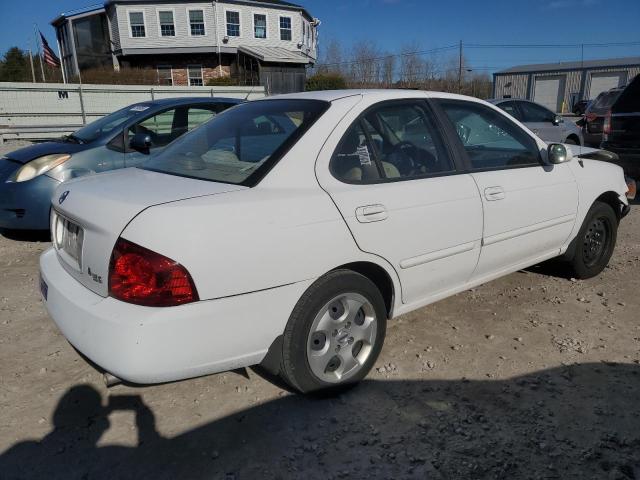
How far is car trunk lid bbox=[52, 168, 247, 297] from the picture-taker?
2244 mm

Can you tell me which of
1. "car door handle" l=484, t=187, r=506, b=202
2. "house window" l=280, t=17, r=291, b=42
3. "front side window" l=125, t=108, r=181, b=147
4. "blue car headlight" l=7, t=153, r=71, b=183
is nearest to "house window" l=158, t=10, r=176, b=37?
"house window" l=280, t=17, r=291, b=42

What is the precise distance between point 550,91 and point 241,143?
54.2 meters

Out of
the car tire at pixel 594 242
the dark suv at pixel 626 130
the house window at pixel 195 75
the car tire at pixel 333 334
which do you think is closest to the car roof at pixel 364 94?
the car tire at pixel 333 334

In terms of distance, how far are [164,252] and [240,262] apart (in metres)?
0.32

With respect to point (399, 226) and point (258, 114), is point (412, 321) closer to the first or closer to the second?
point (399, 226)

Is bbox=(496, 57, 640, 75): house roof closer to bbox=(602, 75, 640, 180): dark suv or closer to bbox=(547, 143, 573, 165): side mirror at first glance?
bbox=(602, 75, 640, 180): dark suv

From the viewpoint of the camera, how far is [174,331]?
211cm

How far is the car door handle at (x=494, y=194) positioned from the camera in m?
3.26

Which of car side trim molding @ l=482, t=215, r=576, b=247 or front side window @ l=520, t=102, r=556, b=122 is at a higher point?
front side window @ l=520, t=102, r=556, b=122

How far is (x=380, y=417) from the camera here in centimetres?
262

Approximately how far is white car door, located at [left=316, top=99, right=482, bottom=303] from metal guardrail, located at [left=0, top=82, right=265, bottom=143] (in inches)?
526

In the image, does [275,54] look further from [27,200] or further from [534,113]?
[27,200]

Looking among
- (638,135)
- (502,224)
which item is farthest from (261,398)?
(638,135)

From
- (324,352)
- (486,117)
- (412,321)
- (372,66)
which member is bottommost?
(412,321)
